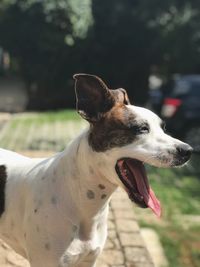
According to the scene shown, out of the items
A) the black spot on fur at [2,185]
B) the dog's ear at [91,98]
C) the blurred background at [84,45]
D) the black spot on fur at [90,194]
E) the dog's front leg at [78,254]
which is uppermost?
the dog's ear at [91,98]

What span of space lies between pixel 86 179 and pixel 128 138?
1.51ft

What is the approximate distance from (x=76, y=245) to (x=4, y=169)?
0.98 metres

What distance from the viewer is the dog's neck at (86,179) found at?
12.3ft

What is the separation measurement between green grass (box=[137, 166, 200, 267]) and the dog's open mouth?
8.86 ft

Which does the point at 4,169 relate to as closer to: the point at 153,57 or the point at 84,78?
the point at 84,78

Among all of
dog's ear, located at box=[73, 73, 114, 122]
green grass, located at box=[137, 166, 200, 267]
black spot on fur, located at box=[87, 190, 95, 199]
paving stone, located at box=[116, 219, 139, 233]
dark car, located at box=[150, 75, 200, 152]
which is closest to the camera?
dog's ear, located at box=[73, 73, 114, 122]

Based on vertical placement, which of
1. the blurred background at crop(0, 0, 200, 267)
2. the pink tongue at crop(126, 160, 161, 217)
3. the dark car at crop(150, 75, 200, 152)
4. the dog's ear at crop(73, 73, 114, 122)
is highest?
the dog's ear at crop(73, 73, 114, 122)

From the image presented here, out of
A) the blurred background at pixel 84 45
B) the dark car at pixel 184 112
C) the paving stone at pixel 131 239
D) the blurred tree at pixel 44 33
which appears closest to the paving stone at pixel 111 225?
the paving stone at pixel 131 239

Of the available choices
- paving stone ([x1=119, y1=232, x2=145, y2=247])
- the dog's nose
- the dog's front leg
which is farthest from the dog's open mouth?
paving stone ([x1=119, y1=232, x2=145, y2=247])

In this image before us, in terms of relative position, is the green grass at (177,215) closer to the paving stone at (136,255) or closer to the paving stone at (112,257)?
the paving stone at (136,255)

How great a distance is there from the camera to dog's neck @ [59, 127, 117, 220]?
3.75m

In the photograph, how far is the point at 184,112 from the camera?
13109mm

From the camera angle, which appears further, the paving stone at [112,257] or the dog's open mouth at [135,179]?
the paving stone at [112,257]

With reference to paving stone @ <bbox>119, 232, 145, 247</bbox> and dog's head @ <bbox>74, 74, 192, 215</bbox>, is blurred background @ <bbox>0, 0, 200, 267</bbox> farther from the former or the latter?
Answer: dog's head @ <bbox>74, 74, 192, 215</bbox>
